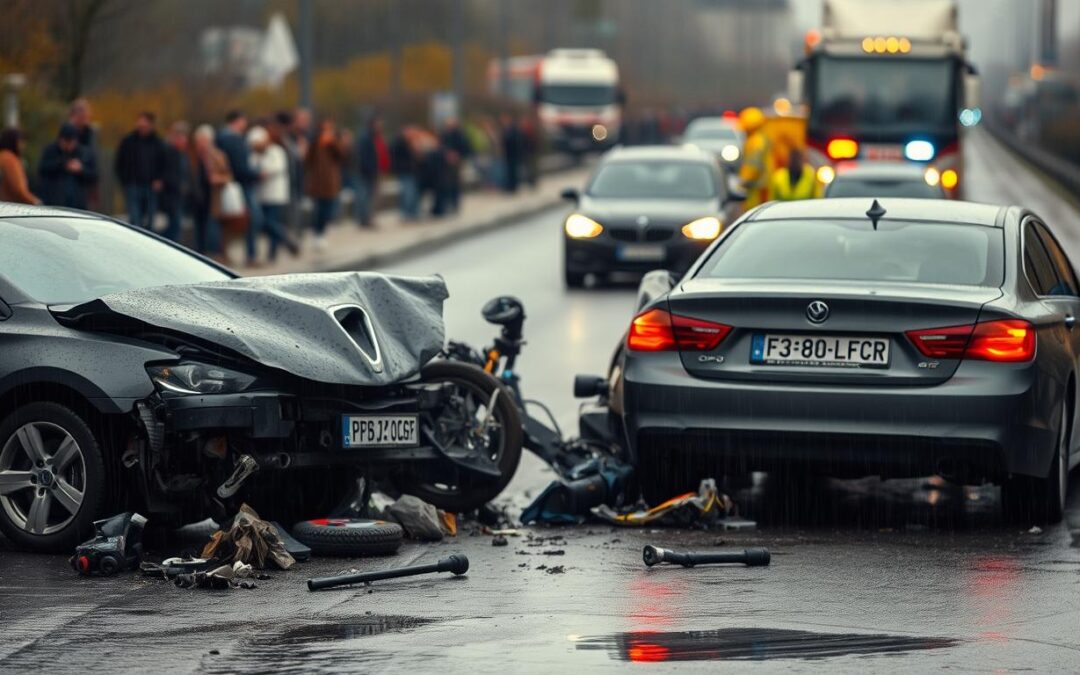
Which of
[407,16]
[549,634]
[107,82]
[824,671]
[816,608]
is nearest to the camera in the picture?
[824,671]

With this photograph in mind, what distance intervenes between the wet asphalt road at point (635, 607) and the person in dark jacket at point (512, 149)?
37.1 m

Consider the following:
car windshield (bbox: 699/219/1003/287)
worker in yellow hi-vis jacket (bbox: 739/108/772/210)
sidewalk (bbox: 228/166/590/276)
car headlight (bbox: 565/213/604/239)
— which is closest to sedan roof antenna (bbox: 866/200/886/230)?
car windshield (bbox: 699/219/1003/287)

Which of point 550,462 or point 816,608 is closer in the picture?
point 816,608

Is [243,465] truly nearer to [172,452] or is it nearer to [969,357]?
[172,452]

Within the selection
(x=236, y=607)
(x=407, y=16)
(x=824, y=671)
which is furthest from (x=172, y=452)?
(x=407, y=16)

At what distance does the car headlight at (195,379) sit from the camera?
7.92m

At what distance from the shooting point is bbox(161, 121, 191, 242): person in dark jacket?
74.4ft

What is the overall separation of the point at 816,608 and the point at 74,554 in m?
2.73

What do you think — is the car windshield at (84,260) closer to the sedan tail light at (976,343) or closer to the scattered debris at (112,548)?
the scattered debris at (112,548)

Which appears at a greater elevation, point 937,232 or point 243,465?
point 937,232

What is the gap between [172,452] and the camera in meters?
8.05

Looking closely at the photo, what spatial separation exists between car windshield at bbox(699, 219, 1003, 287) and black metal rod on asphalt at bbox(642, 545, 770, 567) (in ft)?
4.70

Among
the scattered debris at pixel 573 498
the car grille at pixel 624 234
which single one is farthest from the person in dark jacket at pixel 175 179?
the scattered debris at pixel 573 498

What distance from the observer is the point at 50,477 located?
8125 millimetres
